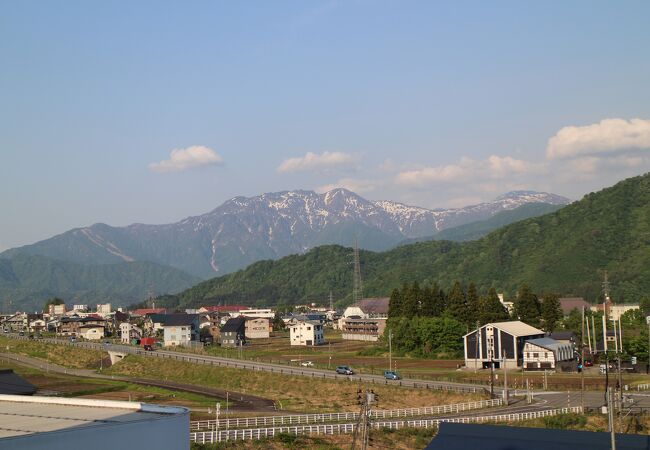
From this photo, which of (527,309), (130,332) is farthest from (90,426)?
(130,332)

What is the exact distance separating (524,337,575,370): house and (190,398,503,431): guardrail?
25249mm

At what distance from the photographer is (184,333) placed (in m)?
116

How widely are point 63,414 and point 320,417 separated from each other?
23.3m

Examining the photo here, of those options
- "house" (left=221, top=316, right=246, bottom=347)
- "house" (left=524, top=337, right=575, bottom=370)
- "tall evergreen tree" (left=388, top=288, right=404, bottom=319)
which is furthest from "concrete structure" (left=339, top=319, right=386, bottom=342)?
"house" (left=524, top=337, right=575, bottom=370)

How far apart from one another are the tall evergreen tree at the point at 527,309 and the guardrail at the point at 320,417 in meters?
45.2

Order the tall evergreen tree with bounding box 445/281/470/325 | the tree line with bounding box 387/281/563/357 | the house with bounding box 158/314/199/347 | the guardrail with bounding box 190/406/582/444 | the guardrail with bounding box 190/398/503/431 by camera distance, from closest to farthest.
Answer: the guardrail with bounding box 190/406/582/444 < the guardrail with bounding box 190/398/503/431 < the tree line with bounding box 387/281/563/357 < the tall evergreen tree with bounding box 445/281/470/325 < the house with bounding box 158/314/199/347

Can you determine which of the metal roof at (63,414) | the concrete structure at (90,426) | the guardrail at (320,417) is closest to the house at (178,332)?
the guardrail at (320,417)

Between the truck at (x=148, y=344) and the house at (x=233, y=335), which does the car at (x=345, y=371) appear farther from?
the house at (x=233, y=335)

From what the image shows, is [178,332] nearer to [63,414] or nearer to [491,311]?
[491,311]

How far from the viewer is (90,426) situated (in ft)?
82.9

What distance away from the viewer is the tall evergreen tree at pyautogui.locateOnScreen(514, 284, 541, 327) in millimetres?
98625

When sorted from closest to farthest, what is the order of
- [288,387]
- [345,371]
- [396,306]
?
[288,387], [345,371], [396,306]

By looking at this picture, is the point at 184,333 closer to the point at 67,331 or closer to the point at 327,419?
the point at 67,331

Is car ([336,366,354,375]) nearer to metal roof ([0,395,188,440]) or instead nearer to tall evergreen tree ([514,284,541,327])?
tall evergreen tree ([514,284,541,327])
